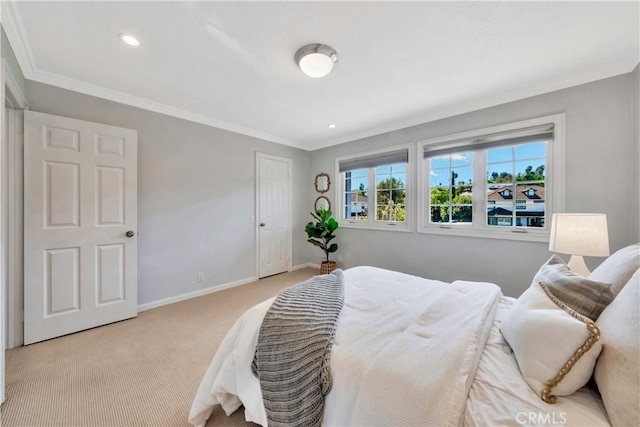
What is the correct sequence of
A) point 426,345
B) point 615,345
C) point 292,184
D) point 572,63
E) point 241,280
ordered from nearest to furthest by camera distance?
1. point 615,345
2. point 426,345
3. point 572,63
4. point 241,280
5. point 292,184

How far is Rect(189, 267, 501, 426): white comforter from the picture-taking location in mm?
858

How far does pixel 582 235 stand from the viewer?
5.88 feet

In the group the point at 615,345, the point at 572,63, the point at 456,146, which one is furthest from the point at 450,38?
the point at 615,345

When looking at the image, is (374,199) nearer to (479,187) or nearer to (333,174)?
(333,174)

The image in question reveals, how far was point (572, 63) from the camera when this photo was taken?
6.86 feet

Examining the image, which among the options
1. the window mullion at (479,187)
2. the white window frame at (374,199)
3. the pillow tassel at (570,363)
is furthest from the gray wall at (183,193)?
the pillow tassel at (570,363)

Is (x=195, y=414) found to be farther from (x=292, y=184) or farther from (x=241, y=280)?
(x=292, y=184)

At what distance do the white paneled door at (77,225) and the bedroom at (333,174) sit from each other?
8.1 inches

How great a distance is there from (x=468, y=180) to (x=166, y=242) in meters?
3.75

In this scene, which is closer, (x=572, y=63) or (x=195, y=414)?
(x=195, y=414)

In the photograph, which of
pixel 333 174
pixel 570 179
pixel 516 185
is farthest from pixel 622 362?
pixel 333 174

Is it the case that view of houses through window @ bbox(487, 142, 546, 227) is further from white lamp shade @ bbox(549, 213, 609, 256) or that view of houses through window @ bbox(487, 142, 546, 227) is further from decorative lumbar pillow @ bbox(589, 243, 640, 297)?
decorative lumbar pillow @ bbox(589, 243, 640, 297)

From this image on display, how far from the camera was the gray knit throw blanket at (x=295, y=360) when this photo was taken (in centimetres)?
104

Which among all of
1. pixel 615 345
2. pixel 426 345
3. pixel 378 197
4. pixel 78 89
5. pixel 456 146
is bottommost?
pixel 426 345
